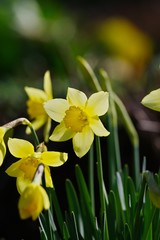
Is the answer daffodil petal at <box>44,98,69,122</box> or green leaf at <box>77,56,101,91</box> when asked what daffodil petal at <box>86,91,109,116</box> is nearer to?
daffodil petal at <box>44,98,69,122</box>

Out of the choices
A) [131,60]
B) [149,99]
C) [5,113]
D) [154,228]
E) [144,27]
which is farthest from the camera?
[144,27]

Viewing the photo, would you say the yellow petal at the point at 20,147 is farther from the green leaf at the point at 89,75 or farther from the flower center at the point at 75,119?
the green leaf at the point at 89,75

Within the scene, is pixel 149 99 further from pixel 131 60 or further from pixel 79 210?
pixel 131 60

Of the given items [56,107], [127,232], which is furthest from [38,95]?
[127,232]

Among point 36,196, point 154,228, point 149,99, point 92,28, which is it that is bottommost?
point 154,228

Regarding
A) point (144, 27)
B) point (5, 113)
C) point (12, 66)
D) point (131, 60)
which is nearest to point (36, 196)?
point (5, 113)

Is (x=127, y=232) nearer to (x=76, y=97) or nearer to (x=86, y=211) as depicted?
(x=86, y=211)

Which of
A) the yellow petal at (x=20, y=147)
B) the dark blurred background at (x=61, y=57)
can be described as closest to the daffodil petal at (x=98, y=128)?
the yellow petal at (x=20, y=147)

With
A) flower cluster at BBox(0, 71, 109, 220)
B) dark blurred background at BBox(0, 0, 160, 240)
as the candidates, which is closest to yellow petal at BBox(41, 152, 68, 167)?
flower cluster at BBox(0, 71, 109, 220)
